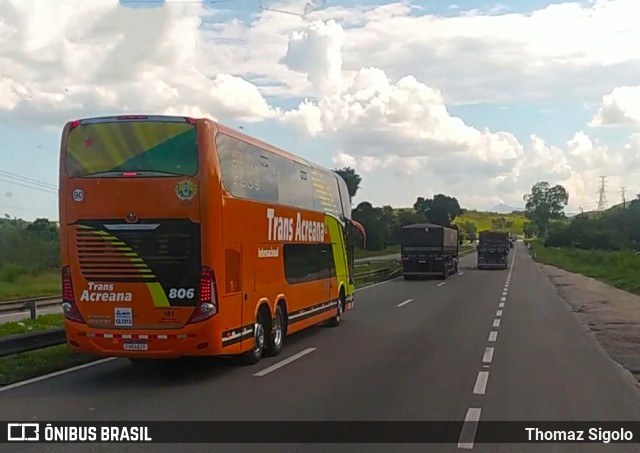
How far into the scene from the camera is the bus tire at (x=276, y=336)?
14250 mm

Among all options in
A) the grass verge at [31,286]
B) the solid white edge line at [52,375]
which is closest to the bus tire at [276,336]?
the solid white edge line at [52,375]

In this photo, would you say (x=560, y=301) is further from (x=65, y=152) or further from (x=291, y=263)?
(x=65, y=152)

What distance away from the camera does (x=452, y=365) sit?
13.3m

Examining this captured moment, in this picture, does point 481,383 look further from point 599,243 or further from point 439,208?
point 439,208

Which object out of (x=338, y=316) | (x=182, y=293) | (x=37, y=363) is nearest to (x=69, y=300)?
(x=182, y=293)

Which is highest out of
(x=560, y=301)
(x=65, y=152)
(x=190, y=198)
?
(x=65, y=152)

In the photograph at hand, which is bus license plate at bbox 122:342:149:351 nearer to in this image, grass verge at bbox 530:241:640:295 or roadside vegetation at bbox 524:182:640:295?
grass verge at bbox 530:241:640:295

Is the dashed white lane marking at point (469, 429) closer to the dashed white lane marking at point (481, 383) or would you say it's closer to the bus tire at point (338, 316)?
the dashed white lane marking at point (481, 383)

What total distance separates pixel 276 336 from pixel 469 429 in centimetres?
630

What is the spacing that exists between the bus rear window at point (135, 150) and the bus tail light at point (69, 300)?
1.43 meters

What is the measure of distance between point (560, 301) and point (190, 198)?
793 inches

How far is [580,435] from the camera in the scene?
855 cm

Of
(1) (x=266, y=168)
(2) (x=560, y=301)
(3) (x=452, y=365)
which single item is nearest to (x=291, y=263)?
(1) (x=266, y=168)

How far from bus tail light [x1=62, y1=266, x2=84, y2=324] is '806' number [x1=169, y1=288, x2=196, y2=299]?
1384mm
